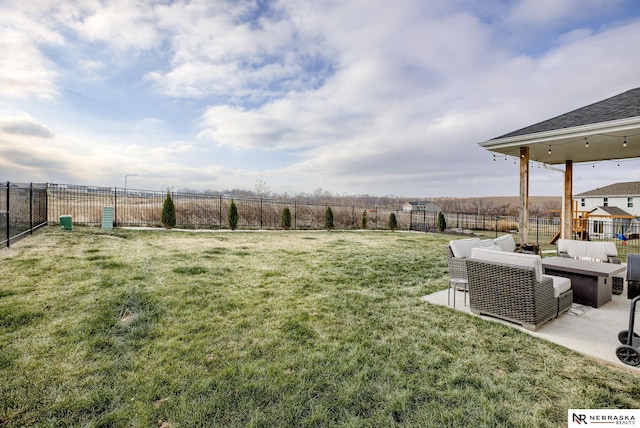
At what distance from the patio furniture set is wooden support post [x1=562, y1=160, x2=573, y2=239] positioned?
179 inches

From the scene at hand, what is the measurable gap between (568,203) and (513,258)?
24.5 feet

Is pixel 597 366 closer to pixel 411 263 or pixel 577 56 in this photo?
pixel 411 263

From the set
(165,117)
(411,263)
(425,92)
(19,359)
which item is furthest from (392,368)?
(165,117)

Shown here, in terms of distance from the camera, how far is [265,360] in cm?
254

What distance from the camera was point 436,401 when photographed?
2002 mm

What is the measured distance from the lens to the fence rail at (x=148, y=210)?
787 centimetres

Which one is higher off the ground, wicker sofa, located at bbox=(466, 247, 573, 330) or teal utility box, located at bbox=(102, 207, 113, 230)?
teal utility box, located at bbox=(102, 207, 113, 230)

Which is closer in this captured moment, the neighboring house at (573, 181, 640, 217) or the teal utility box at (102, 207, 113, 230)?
the teal utility box at (102, 207, 113, 230)

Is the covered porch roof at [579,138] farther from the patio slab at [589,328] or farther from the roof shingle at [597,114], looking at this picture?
the patio slab at [589,328]

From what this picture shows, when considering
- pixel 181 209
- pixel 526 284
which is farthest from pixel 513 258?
pixel 181 209

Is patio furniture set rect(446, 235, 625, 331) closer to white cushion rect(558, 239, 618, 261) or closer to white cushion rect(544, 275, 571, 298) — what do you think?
white cushion rect(544, 275, 571, 298)

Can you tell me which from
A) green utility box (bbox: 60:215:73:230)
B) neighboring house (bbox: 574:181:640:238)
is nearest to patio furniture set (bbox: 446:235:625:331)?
green utility box (bbox: 60:215:73:230)

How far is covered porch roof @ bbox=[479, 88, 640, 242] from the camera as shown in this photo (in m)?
5.53

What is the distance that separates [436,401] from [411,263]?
5260 mm
